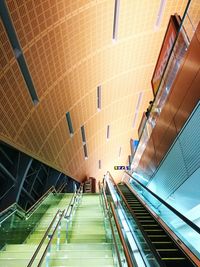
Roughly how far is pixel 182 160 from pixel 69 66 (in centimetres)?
532

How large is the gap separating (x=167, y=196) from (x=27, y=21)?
20.9ft

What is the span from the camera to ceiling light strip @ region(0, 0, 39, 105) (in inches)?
200

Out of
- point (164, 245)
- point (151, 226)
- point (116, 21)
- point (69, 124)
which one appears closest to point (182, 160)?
point (151, 226)

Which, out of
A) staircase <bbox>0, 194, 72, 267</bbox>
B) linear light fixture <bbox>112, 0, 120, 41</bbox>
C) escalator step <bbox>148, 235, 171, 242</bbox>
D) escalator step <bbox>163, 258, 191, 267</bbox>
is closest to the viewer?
escalator step <bbox>163, 258, 191, 267</bbox>

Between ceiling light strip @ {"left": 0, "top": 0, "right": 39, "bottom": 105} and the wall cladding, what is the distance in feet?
14.4

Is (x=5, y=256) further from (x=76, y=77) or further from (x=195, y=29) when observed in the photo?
(x=76, y=77)

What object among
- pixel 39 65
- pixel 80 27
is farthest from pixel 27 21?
pixel 80 27

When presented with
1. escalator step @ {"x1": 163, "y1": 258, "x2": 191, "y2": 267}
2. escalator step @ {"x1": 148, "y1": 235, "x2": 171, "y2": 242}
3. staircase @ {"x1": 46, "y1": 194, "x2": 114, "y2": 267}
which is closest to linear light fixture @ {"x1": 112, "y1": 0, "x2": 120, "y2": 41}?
staircase @ {"x1": 46, "y1": 194, "x2": 114, "y2": 267}

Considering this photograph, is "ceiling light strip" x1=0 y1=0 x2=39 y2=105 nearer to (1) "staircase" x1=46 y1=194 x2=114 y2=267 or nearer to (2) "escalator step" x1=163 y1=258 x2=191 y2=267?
(1) "staircase" x1=46 y1=194 x2=114 y2=267

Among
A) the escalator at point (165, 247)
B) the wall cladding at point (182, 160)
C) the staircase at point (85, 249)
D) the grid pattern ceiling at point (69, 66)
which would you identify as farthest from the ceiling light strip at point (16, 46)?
the escalator at point (165, 247)

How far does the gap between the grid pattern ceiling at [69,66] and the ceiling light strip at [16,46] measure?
0.13 meters

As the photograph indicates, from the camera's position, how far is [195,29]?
193 inches

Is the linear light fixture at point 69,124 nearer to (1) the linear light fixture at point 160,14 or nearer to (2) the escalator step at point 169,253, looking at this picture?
(1) the linear light fixture at point 160,14

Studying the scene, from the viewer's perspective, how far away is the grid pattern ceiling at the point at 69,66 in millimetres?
6125
